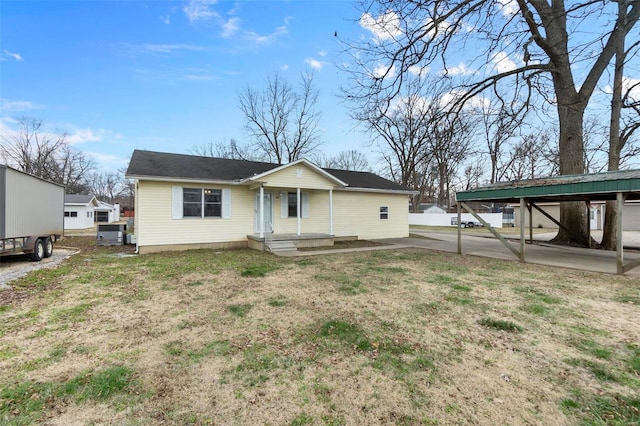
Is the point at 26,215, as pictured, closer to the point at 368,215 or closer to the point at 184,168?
the point at 184,168

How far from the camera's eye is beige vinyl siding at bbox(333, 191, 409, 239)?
1502 cm

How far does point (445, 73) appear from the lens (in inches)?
362

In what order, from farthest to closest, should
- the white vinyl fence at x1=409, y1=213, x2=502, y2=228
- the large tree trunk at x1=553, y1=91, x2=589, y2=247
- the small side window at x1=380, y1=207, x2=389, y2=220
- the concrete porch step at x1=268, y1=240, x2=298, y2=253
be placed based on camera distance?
1. the white vinyl fence at x1=409, y1=213, x2=502, y2=228
2. the small side window at x1=380, y1=207, x2=389, y2=220
3. the large tree trunk at x1=553, y1=91, x2=589, y2=247
4. the concrete porch step at x1=268, y1=240, x2=298, y2=253

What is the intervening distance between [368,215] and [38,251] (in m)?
13.5

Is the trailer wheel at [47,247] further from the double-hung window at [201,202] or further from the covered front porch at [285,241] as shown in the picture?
the covered front porch at [285,241]

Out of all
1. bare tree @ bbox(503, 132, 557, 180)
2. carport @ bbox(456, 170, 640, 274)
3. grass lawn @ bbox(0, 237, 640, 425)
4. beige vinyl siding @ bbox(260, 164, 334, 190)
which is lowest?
grass lawn @ bbox(0, 237, 640, 425)

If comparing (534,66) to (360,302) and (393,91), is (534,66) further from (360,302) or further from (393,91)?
(360,302)

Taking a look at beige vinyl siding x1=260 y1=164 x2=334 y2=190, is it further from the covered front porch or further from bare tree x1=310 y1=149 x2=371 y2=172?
bare tree x1=310 y1=149 x2=371 y2=172

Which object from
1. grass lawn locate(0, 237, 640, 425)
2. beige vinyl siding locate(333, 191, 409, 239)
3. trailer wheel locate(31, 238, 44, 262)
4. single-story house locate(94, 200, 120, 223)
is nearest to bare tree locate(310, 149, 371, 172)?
beige vinyl siding locate(333, 191, 409, 239)

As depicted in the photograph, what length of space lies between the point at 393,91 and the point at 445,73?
6.51 ft

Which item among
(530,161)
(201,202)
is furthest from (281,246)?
(530,161)

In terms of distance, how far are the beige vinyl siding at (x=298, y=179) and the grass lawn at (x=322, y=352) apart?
6003mm

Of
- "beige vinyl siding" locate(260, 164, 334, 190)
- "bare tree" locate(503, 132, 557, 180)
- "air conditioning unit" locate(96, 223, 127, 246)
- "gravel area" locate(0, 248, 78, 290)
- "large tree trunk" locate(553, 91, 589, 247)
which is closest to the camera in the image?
"gravel area" locate(0, 248, 78, 290)

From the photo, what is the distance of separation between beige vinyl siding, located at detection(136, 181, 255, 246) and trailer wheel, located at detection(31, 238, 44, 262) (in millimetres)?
2859
